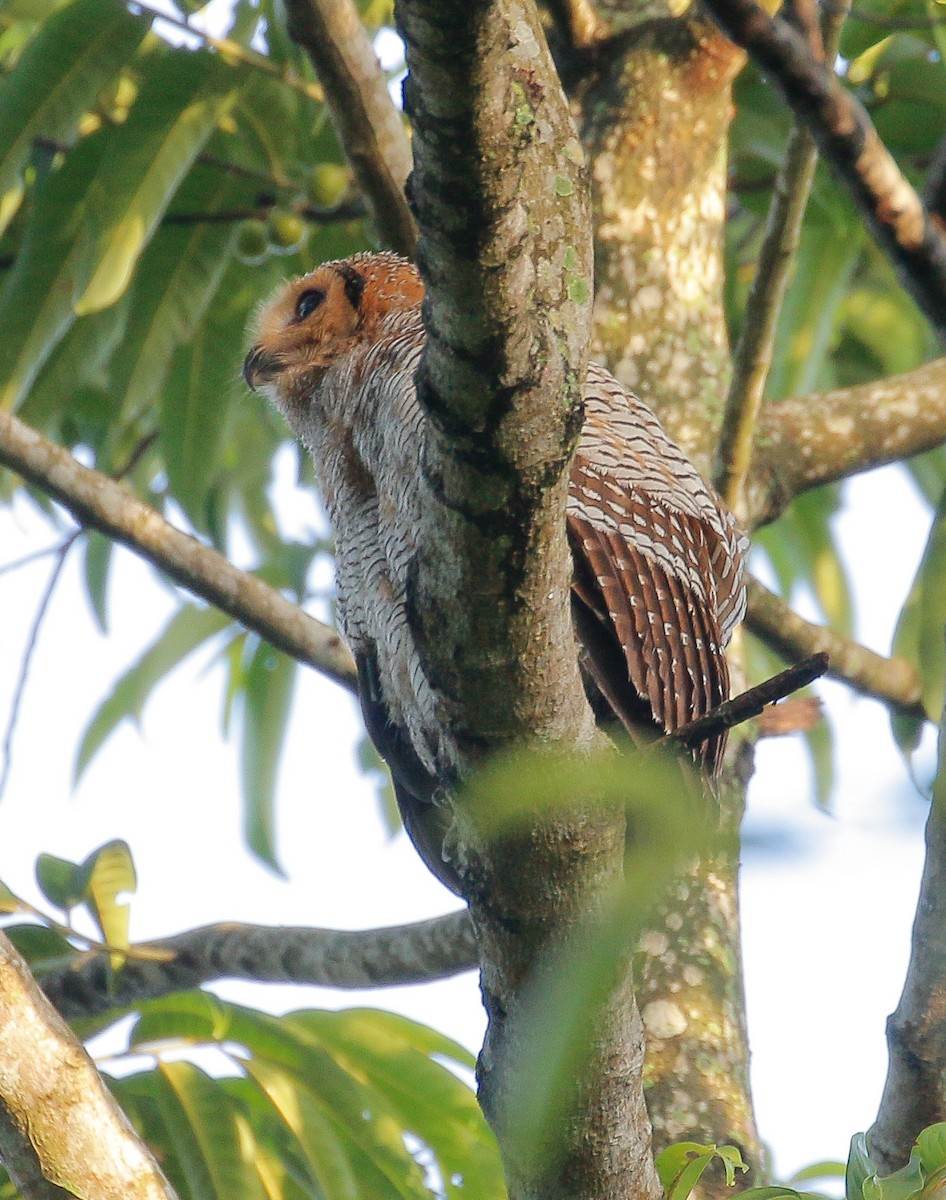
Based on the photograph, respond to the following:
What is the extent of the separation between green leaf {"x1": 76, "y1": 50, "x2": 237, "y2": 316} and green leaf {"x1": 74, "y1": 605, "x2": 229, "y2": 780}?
5.44 ft

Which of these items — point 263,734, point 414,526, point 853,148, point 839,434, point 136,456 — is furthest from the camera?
point 263,734

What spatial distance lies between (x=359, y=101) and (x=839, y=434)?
59.3 inches

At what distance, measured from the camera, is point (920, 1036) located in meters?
2.00

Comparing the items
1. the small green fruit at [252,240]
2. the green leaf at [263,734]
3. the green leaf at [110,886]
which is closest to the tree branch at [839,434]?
the small green fruit at [252,240]

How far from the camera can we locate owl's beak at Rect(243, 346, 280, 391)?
368 cm

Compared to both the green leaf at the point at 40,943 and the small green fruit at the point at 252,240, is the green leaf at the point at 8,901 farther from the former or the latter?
the small green fruit at the point at 252,240

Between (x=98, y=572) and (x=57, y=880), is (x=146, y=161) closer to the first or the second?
(x=98, y=572)

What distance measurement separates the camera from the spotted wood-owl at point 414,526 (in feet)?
8.95

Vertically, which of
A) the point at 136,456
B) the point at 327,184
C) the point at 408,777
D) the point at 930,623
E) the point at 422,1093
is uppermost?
the point at 327,184

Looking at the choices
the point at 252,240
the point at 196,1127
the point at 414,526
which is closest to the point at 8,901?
the point at 196,1127

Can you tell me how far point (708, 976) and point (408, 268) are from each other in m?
1.85

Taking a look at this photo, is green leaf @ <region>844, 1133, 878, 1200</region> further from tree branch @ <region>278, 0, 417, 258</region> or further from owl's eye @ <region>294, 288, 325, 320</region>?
owl's eye @ <region>294, 288, 325, 320</region>

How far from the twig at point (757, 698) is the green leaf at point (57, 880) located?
1437mm

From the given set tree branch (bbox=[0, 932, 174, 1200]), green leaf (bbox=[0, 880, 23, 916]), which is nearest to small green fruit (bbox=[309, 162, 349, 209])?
green leaf (bbox=[0, 880, 23, 916])
